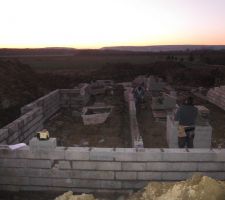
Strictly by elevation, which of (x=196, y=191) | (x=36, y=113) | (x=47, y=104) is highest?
(x=196, y=191)

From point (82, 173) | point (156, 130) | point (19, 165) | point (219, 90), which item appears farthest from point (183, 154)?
point (219, 90)

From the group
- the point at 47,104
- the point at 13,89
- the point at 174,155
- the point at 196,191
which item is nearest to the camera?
the point at 196,191

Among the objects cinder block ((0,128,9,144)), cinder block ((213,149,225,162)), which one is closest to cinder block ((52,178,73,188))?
cinder block ((0,128,9,144))

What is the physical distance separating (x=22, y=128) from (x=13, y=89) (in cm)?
749

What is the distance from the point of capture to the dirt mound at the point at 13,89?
14016mm

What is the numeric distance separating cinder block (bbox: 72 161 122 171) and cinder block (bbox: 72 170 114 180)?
0.30ft

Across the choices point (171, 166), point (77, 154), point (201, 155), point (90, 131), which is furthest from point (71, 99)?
point (201, 155)

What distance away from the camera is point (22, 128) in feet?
30.3

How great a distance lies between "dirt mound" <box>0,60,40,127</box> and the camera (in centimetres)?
1402

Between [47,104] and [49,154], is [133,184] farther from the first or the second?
[47,104]

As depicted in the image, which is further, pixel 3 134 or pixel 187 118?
pixel 3 134

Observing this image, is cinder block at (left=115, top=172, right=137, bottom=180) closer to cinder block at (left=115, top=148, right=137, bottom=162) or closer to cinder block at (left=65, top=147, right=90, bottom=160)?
cinder block at (left=115, top=148, right=137, bottom=162)

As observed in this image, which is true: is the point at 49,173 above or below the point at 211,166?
below

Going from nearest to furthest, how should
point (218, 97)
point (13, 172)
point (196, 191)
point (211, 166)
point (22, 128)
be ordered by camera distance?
point (196, 191), point (211, 166), point (13, 172), point (22, 128), point (218, 97)
